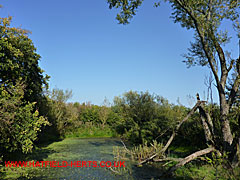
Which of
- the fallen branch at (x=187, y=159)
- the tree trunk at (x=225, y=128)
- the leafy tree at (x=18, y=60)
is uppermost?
the leafy tree at (x=18, y=60)

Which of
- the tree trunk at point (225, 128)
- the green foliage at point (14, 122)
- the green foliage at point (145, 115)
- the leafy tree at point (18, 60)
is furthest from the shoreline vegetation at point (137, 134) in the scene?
the leafy tree at point (18, 60)

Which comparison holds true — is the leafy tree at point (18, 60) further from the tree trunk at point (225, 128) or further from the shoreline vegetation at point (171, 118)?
the tree trunk at point (225, 128)

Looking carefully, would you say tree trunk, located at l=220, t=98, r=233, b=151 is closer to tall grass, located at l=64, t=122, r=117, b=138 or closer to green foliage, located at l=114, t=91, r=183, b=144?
green foliage, located at l=114, t=91, r=183, b=144

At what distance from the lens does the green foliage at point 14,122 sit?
362 inches

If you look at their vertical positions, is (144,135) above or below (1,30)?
below

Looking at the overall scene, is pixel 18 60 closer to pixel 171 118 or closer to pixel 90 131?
pixel 171 118

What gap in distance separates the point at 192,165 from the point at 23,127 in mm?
9270

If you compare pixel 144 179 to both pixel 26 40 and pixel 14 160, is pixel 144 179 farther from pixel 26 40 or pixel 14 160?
pixel 26 40

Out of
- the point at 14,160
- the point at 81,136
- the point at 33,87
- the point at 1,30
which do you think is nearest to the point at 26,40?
the point at 1,30

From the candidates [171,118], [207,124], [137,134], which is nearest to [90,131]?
[137,134]

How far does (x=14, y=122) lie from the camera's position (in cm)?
1001

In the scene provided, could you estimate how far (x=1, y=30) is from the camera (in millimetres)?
11094

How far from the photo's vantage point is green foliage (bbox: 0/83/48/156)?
9.20 meters

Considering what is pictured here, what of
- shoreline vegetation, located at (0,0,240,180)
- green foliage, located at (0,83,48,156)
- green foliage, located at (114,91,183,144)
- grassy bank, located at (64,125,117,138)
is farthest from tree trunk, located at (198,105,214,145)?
grassy bank, located at (64,125,117,138)
